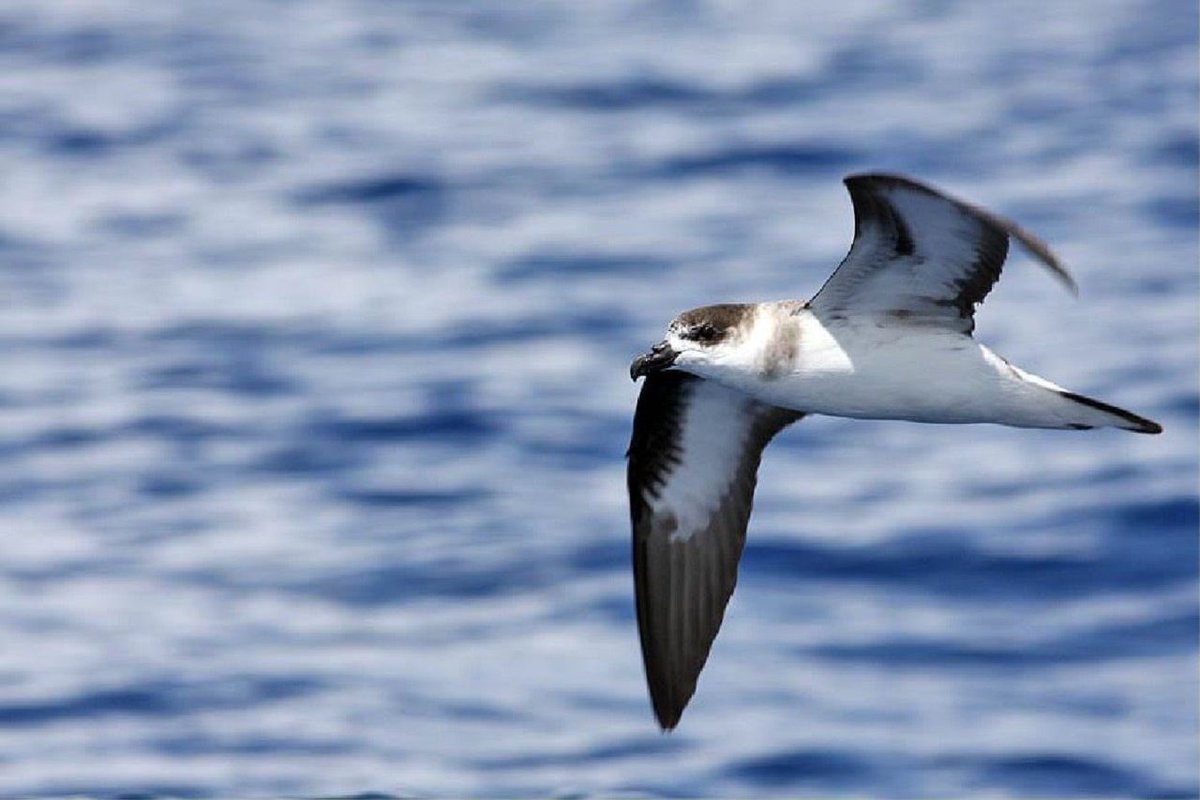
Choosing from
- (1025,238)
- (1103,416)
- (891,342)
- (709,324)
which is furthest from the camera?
(891,342)

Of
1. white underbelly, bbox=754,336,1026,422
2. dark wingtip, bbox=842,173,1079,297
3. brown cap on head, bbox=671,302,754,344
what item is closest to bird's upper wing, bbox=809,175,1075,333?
white underbelly, bbox=754,336,1026,422

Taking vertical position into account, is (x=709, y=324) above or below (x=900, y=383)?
above

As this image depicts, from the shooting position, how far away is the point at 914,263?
777cm

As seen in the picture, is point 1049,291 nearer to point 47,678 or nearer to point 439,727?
point 439,727

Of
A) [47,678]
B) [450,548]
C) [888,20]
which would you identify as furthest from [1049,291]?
[888,20]

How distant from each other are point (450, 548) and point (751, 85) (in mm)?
10895

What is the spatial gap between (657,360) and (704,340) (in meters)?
0.17

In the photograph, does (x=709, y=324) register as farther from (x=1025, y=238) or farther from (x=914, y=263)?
(x=1025, y=238)

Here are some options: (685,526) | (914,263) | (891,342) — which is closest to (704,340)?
(891,342)

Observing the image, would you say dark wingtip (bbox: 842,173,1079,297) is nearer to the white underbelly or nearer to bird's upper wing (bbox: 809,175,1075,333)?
bird's upper wing (bbox: 809,175,1075,333)

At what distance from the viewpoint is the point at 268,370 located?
16.5 meters

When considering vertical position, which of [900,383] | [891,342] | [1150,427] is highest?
[891,342]

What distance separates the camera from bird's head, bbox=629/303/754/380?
7719 mm

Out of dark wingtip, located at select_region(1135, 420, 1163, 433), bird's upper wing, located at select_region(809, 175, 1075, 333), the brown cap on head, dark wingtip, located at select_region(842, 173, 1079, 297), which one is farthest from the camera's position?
the brown cap on head
